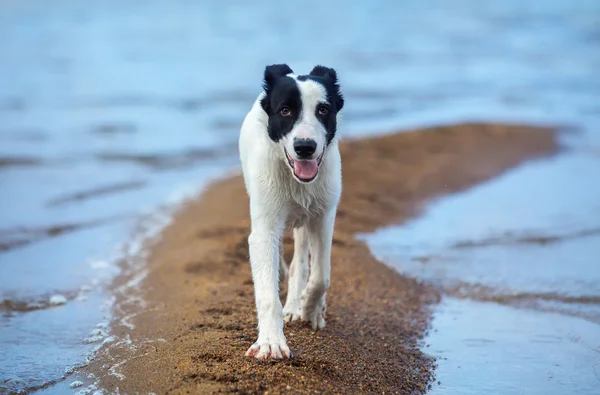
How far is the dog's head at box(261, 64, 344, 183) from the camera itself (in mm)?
4719

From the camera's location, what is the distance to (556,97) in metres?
19.1

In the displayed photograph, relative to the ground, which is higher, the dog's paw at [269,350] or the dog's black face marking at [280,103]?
the dog's black face marking at [280,103]

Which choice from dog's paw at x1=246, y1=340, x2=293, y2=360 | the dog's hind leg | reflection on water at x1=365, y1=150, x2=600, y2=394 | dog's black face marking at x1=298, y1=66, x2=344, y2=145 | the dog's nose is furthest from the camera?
the dog's hind leg

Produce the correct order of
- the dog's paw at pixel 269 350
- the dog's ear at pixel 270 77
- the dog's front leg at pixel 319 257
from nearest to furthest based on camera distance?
the dog's paw at pixel 269 350
the dog's ear at pixel 270 77
the dog's front leg at pixel 319 257

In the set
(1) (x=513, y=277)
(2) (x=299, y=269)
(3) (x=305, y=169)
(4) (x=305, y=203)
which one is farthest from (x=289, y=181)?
(1) (x=513, y=277)

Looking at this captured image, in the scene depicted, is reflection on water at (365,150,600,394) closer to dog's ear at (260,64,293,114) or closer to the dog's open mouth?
the dog's open mouth

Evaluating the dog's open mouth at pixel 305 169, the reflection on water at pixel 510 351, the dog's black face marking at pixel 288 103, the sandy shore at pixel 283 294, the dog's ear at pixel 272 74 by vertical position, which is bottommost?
the reflection on water at pixel 510 351

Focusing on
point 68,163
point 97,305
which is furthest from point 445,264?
point 68,163

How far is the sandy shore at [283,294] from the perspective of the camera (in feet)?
15.6

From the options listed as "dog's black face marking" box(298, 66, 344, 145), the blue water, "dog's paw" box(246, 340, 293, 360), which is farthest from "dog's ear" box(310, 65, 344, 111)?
"dog's paw" box(246, 340, 293, 360)

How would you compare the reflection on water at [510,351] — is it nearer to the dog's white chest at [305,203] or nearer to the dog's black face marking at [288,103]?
the dog's white chest at [305,203]

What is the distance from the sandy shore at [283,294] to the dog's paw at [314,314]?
73mm

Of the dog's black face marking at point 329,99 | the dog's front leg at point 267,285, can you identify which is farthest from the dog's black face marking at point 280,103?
the dog's front leg at point 267,285

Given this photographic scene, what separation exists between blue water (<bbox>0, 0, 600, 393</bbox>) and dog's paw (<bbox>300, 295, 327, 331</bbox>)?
1302mm
